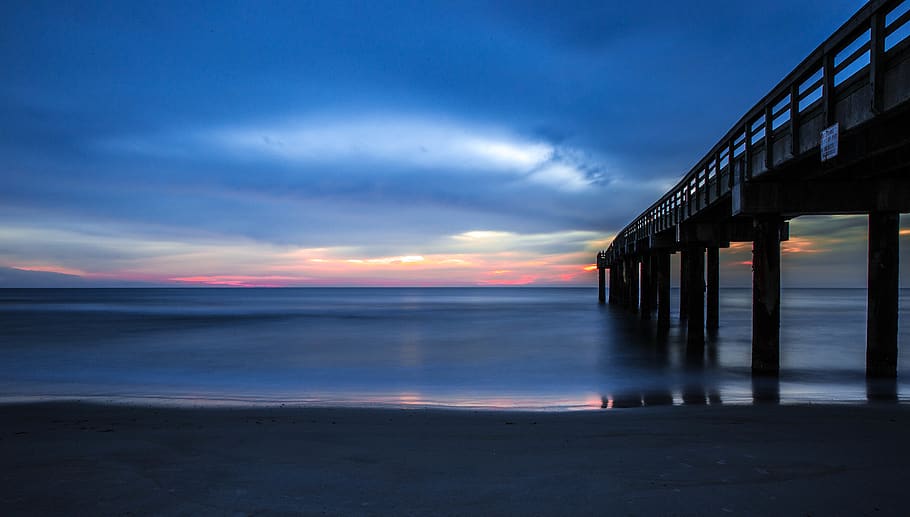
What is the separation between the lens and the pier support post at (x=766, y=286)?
33.9ft

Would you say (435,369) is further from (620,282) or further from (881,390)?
(620,282)

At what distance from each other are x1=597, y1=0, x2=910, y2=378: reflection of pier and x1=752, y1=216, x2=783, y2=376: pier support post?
0.02 m

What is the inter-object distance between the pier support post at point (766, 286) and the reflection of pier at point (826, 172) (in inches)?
0.7

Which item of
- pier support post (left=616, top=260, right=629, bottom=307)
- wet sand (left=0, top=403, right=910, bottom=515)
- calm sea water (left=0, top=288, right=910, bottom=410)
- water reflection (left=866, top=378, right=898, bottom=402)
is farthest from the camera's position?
pier support post (left=616, top=260, right=629, bottom=307)

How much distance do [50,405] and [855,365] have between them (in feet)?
58.9

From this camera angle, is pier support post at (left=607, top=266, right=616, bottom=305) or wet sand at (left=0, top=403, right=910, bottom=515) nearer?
wet sand at (left=0, top=403, right=910, bottom=515)

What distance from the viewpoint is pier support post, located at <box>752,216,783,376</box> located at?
1032 cm

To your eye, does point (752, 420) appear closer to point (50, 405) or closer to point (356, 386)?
point (356, 386)

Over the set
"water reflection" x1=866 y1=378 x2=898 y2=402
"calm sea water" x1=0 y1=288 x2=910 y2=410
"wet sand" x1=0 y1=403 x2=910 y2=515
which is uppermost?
"wet sand" x1=0 y1=403 x2=910 y2=515

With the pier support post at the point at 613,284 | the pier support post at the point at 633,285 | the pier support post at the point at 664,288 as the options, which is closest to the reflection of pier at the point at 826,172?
the pier support post at the point at 664,288

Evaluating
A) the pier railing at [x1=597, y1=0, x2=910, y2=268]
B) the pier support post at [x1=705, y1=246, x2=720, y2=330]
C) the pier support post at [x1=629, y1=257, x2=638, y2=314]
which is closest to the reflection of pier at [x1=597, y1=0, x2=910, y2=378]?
the pier railing at [x1=597, y1=0, x2=910, y2=268]

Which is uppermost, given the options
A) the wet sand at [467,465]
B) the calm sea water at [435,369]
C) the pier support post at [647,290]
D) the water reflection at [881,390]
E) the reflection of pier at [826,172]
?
the reflection of pier at [826,172]

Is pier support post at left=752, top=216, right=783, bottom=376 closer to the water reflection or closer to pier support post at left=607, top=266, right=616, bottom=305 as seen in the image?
the water reflection

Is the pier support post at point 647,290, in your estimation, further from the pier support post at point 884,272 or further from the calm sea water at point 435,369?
the pier support post at point 884,272
